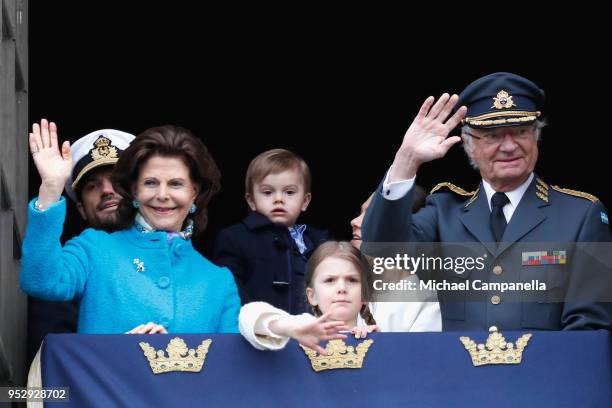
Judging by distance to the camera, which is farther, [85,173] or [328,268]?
[85,173]

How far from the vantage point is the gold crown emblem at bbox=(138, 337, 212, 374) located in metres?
4.84

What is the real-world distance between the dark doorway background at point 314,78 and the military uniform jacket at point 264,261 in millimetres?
1522

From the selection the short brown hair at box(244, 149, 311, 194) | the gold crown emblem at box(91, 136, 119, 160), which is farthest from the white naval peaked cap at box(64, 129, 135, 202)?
the short brown hair at box(244, 149, 311, 194)

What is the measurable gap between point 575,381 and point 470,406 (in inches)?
13.6

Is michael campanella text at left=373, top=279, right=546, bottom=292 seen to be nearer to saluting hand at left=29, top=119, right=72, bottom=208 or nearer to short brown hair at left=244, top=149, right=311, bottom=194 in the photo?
short brown hair at left=244, top=149, right=311, bottom=194

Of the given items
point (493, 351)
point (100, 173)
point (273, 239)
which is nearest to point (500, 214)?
point (493, 351)

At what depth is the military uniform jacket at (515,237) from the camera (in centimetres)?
511

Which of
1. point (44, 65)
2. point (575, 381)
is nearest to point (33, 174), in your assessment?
point (44, 65)

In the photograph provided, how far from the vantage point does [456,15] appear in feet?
24.2

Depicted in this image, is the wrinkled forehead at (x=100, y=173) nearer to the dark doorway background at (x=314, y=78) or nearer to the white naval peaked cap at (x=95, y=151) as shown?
the white naval peaked cap at (x=95, y=151)

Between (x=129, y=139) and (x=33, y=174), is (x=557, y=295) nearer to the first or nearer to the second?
(x=129, y=139)

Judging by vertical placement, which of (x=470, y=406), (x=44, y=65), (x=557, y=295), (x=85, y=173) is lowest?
(x=470, y=406)

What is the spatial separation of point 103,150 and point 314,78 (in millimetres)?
1948

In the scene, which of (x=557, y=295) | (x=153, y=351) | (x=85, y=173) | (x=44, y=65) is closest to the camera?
(x=153, y=351)
